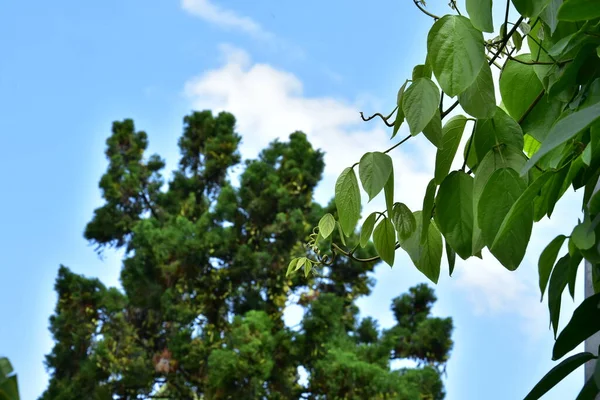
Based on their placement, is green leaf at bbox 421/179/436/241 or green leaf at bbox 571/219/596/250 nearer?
green leaf at bbox 571/219/596/250

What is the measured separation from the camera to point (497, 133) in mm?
397

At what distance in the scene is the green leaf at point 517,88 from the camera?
17.5 inches

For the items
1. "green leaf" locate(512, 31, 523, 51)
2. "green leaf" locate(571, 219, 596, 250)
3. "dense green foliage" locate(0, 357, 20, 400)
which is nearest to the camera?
"dense green foliage" locate(0, 357, 20, 400)

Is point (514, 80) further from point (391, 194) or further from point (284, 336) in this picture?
point (284, 336)

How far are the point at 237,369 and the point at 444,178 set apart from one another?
383 centimetres

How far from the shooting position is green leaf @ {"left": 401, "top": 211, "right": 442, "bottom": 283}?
0.45 meters

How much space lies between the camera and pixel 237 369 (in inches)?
161

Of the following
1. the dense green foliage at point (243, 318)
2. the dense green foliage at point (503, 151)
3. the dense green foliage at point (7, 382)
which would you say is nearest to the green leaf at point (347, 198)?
the dense green foliage at point (503, 151)

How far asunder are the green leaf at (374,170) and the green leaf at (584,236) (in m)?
0.13

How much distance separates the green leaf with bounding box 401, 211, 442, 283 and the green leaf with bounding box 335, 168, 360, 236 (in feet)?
0.16

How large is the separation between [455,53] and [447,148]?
0.26 feet

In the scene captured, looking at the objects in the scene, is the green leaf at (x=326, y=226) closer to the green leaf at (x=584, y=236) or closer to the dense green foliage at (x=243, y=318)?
the green leaf at (x=584, y=236)

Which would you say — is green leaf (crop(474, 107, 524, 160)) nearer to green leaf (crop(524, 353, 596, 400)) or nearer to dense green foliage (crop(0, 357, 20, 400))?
green leaf (crop(524, 353, 596, 400))

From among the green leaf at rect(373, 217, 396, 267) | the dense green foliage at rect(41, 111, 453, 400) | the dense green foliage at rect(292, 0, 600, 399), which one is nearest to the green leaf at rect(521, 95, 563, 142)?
the dense green foliage at rect(292, 0, 600, 399)
